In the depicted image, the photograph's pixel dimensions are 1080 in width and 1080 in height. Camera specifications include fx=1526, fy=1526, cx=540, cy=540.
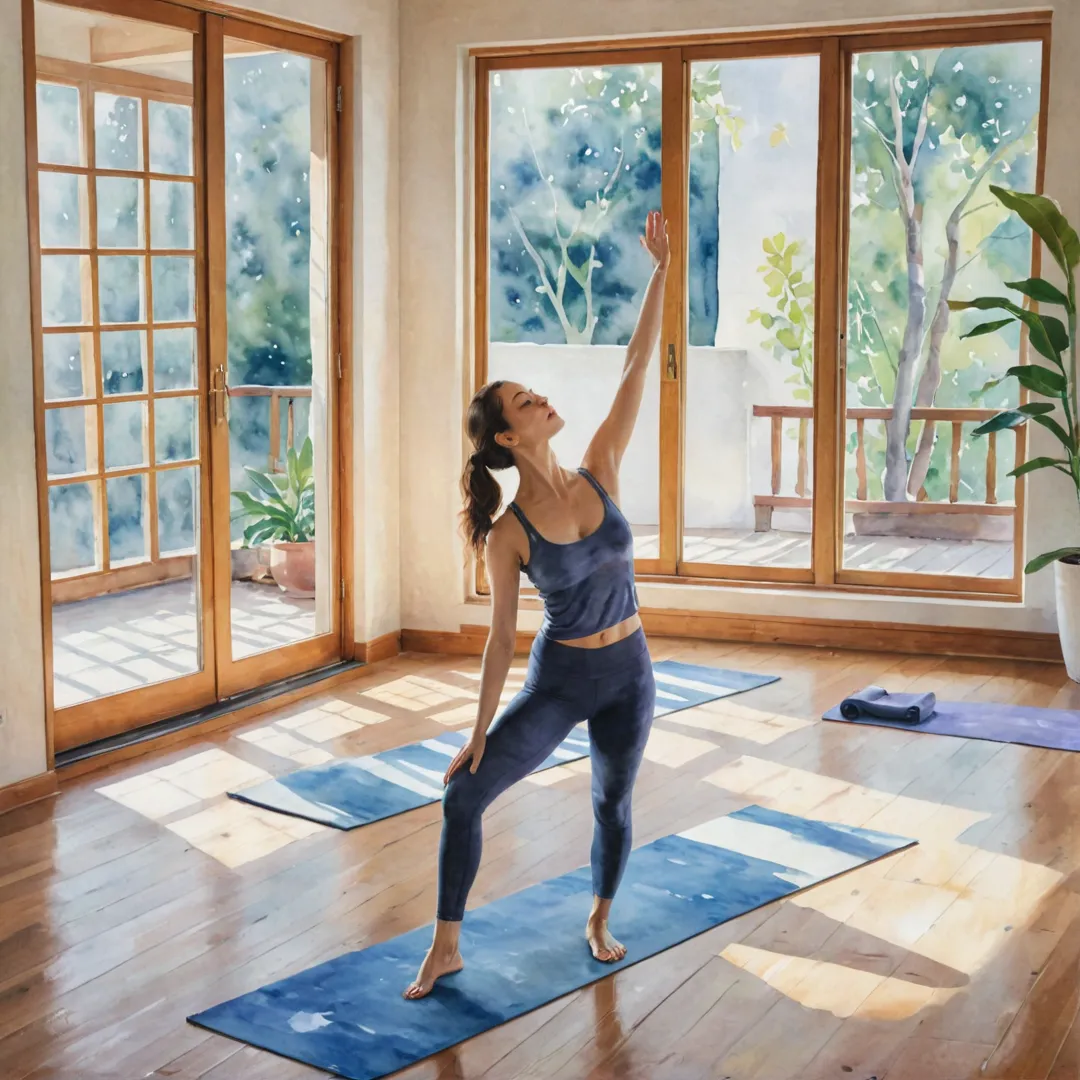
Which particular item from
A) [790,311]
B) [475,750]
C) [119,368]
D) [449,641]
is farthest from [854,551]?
[475,750]

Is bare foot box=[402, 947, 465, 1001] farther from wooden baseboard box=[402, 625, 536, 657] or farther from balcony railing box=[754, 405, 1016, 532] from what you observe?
balcony railing box=[754, 405, 1016, 532]

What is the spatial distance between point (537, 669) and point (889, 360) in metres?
3.55

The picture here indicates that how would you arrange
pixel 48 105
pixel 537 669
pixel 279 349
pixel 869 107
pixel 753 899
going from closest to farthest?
pixel 537 669 < pixel 753 899 < pixel 48 105 < pixel 279 349 < pixel 869 107

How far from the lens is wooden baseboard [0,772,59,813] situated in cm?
436

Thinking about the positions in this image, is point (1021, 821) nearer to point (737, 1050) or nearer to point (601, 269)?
point (737, 1050)

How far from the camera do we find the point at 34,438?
4.46m

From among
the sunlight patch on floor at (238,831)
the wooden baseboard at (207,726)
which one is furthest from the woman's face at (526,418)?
the wooden baseboard at (207,726)

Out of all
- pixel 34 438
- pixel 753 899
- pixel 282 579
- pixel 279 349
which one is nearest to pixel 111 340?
pixel 34 438

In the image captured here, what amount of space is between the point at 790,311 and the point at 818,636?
4.46ft

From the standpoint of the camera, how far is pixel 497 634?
3094mm

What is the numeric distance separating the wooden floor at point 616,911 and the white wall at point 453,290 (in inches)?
35.0

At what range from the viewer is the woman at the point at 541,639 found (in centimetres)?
308

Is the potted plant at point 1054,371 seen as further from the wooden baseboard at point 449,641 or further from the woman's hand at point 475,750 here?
the woman's hand at point 475,750

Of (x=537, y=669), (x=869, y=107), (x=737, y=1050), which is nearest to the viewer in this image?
(x=737, y=1050)
